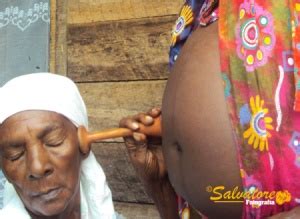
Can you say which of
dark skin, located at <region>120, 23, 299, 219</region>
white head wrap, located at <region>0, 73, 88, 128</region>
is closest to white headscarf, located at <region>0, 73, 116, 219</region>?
white head wrap, located at <region>0, 73, 88, 128</region>

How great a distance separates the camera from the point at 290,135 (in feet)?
2.96

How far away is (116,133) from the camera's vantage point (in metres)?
1.20

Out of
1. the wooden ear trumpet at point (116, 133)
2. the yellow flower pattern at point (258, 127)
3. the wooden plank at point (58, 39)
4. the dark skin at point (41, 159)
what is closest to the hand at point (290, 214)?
the yellow flower pattern at point (258, 127)

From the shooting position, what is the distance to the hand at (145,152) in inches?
47.1

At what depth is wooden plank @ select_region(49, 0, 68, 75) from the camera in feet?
6.07

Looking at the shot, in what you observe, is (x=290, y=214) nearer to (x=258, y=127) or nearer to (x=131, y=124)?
(x=258, y=127)

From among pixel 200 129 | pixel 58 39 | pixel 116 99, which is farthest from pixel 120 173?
pixel 200 129

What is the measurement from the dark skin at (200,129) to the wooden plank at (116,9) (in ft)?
1.90

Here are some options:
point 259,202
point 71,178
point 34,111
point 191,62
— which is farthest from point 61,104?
point 259,202

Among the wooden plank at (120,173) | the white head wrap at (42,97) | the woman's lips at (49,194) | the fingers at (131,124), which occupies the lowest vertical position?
the wooden plank at (120,173)

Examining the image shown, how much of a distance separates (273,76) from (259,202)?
9.0 inches

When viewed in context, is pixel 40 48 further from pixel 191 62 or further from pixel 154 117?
pixel 191 62

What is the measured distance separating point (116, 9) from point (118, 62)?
0.18 meters

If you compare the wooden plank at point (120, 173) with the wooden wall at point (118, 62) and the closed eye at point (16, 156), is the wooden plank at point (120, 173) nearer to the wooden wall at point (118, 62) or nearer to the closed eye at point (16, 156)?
the wooden wall at point (118, 62)
